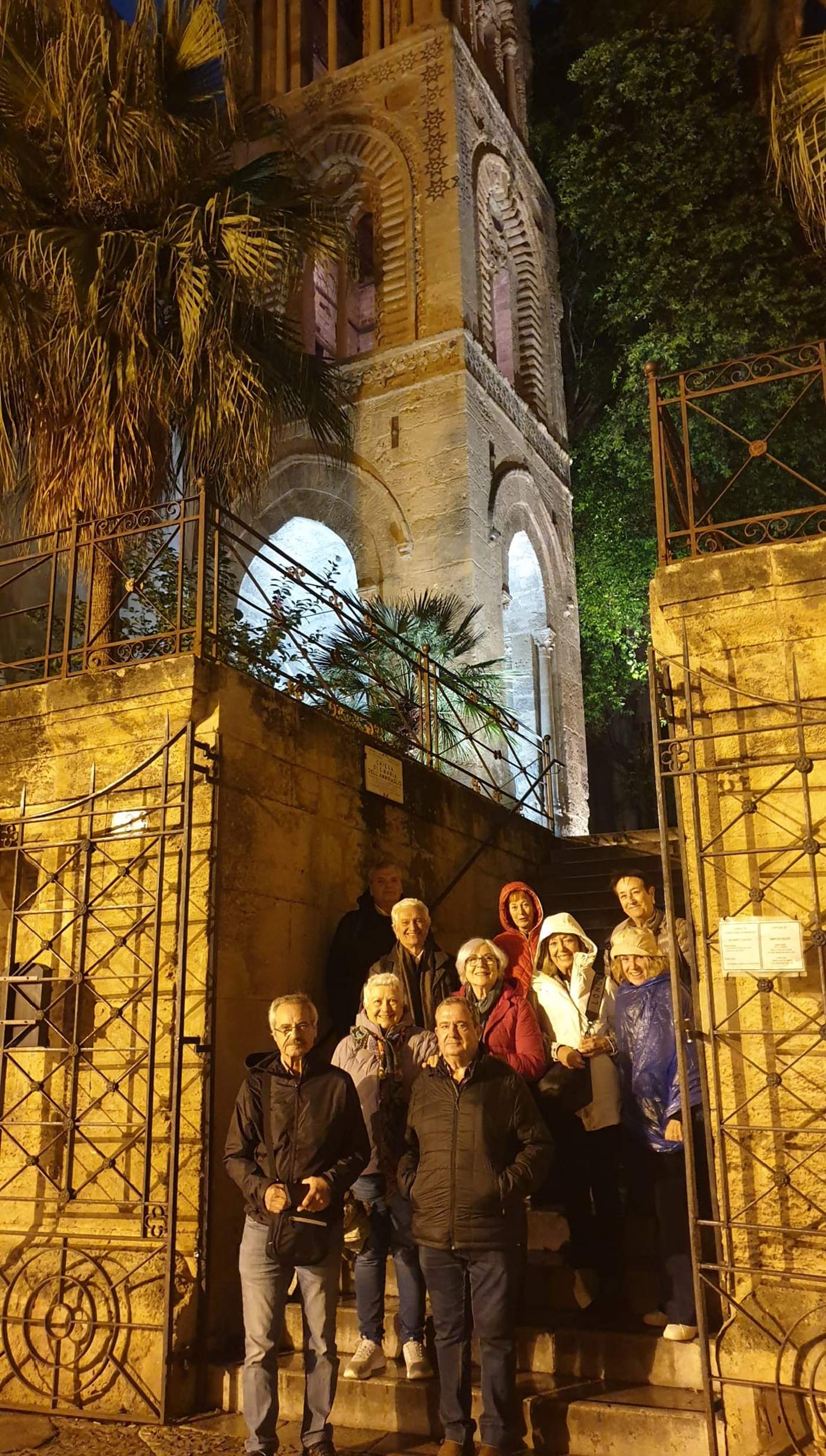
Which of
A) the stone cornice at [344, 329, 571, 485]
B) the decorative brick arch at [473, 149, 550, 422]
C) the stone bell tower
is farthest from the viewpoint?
the decorative brick arch at [473, 149, 550, 422]

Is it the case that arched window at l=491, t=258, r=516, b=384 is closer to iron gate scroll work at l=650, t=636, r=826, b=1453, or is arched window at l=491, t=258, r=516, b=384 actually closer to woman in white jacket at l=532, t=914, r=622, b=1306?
iron gate scroll work at l=650, t=636, r=826, b=1453

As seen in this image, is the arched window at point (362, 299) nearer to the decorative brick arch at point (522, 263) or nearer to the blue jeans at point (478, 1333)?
the decorative brick arch at point (522, 263)

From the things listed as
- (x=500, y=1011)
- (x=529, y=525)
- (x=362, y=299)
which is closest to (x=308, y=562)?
(x=529, y=525)

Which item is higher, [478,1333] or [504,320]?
[504,320]

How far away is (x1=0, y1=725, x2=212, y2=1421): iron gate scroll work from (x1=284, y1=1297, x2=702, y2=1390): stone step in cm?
119

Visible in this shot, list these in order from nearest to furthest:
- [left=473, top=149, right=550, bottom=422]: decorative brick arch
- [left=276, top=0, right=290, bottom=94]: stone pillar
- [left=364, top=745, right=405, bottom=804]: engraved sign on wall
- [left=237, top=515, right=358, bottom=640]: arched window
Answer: [left=364, top=745, right=405, bottom=804]: engraved sign on wall < [left=237, top=515, right=358, bottom=640]: arched window < [left=473, top=149, right=550, bottom=422]: decorative brick arch < [left=276, top=0, right=290, bottom=94]: stone pillar

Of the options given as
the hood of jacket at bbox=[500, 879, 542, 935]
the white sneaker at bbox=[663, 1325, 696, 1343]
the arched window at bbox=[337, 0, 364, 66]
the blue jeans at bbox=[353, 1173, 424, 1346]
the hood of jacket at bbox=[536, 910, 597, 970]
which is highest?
the arched window at bbox=[337, 0, 364, 66]

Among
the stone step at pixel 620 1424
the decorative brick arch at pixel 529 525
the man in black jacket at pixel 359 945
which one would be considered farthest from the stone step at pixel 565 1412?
the decorative brick arch at pixel 529 525

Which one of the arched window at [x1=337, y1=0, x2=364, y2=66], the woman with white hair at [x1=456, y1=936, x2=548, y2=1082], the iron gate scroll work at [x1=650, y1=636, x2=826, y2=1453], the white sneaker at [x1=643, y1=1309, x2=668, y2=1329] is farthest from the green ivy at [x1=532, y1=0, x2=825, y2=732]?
the white sneaker at [x1=643, y1=1309, x2=668, y2=1329]

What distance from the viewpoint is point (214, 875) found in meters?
5.79

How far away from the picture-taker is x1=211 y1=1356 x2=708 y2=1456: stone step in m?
4.33

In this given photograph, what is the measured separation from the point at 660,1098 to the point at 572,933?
2.87 feet

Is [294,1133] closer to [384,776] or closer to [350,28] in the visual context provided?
[384,776]

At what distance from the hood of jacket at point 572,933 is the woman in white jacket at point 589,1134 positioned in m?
0.01
